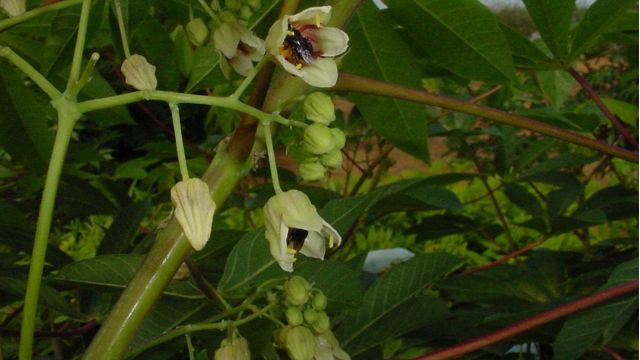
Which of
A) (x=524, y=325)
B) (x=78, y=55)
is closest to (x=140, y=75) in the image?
(x=78, y=55)

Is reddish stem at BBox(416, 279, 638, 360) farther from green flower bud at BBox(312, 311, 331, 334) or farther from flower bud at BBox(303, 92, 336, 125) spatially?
flower bud at BBox(303, 92, 336, 125)

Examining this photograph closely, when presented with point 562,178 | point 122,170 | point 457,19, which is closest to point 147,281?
point 457,19

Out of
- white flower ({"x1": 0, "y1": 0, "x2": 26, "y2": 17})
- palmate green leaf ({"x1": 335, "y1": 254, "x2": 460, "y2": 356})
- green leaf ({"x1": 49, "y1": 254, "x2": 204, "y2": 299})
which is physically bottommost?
palmate green leaf ({"x1": 335, "y1": 254, "x2": 460, "y2": 356})

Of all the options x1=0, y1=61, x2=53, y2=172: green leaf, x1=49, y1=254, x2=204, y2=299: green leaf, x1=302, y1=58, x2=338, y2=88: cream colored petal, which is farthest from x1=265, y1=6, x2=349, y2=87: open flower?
x1=0, y1=61, x2=53, y2=172: green leaf

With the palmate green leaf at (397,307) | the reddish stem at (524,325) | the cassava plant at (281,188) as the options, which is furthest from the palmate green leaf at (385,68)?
the reddish stem at (524,325)

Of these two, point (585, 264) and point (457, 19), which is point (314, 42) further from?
point (585, 264)

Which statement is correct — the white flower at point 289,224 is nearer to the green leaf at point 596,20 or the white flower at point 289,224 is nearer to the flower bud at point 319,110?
the flower bud at point 319,110

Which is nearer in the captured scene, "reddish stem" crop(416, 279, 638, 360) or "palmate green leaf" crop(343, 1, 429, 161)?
"reddish stem" crop(416, 279, 638, 360)
